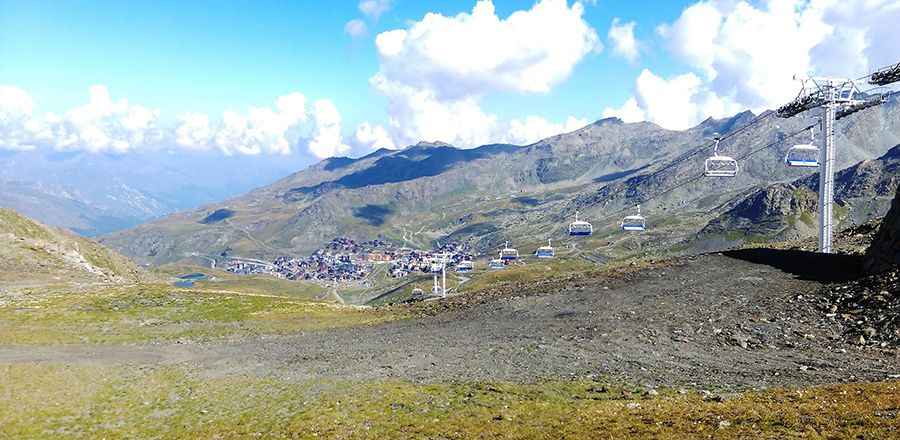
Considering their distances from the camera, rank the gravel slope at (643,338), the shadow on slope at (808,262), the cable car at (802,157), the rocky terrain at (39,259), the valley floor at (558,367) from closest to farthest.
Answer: the valley floor at (558,367), the gravel slope at (643,338), the shadow on slope at (808,262), the cable car at (802,157), the rocky terrain at (39,259)

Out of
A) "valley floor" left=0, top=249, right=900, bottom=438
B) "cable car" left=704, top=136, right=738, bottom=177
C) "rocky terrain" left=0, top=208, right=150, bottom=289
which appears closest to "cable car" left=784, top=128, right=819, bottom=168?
"cable car" left=704, top=136, right=738, bottom=177

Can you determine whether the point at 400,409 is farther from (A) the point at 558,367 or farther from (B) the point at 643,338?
(B) the point at 643,338

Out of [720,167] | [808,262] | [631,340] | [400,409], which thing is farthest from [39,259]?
[808,262]

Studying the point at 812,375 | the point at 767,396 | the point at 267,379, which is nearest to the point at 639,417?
the point at 767,396

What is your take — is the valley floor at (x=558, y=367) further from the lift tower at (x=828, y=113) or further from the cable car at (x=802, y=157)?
the cable car at (x=802, y=157)

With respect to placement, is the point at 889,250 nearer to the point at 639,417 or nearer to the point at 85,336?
the point at 639,417

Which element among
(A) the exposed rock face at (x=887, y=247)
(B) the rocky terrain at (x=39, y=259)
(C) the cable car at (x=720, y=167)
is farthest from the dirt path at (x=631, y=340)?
(B) the rocky terrain at (x=39, y=259)

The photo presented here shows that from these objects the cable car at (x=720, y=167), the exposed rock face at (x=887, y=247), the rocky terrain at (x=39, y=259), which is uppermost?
the cable car at (x=720, y=167)
